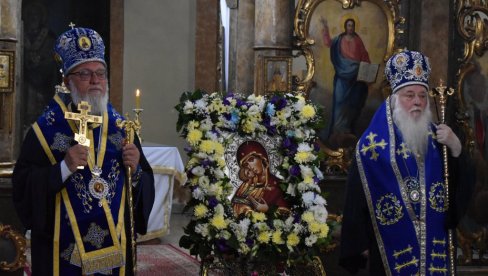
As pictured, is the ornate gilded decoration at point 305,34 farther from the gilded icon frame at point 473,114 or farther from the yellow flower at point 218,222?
the yellow flower at point 218,222

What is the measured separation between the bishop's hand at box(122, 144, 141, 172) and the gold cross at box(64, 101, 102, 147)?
0.74 ft

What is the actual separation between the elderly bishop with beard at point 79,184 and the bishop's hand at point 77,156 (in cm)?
15

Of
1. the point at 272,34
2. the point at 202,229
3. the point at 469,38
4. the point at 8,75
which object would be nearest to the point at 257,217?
the point at 202,229

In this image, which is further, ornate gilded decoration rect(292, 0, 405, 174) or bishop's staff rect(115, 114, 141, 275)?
ornate gilded decoration rect(292, 0, 405, 174)

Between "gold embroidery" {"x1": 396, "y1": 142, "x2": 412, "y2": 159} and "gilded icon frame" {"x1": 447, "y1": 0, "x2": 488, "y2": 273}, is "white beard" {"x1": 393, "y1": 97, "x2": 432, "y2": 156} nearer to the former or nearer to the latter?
"gold embroidery" {"x1": 396, "y1": 142, "x2": 412, "y2": 159}

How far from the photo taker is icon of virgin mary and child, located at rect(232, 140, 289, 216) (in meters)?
6.09

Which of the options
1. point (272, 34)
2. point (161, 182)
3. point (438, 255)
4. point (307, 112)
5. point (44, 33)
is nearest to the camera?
point (438, 255)

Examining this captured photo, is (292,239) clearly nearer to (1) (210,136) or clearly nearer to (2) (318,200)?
(2) (318,200)

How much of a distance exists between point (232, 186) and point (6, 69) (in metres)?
2.63

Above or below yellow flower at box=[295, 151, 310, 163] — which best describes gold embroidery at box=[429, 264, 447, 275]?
below

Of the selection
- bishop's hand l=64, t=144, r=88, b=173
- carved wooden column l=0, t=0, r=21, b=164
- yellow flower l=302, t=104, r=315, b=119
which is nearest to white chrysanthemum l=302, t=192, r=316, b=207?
yellow flower l=302, t=104, r=315, b=119

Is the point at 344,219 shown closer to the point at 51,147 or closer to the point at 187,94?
the point at 187,94

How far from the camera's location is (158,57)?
15.0 meters

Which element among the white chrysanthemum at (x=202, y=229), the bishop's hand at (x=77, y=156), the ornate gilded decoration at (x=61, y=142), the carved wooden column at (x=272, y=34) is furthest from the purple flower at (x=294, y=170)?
the carved wooden column at (x=272, y=34)
